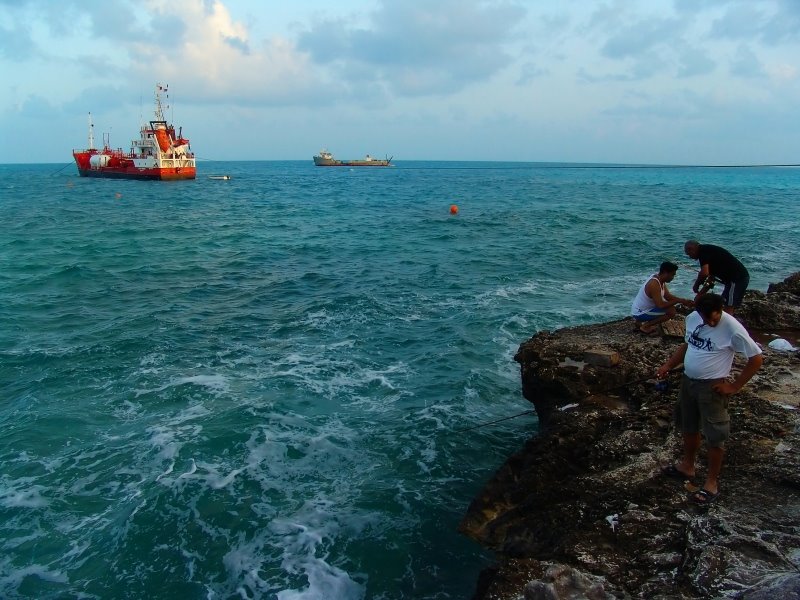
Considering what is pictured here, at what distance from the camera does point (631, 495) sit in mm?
5270

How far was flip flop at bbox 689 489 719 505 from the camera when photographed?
16.3 ft

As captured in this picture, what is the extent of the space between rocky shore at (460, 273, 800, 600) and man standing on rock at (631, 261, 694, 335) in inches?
10.3

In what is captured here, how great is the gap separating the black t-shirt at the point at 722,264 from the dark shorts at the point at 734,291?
5cm

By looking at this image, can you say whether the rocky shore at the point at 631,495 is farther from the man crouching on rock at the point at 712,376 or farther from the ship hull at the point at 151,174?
the ship hull at the point at 151,174

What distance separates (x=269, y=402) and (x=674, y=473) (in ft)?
22.5

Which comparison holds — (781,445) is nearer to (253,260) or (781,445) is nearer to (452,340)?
(452,340)

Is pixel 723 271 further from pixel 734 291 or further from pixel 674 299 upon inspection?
pixel 674 299

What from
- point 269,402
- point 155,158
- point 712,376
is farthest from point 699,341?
point 155,158

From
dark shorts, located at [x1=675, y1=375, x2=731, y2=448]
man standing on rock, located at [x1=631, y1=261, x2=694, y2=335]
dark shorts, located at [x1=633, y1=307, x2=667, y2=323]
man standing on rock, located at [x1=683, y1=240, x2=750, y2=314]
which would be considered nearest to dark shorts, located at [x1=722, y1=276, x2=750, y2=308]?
man standing on rock, located at [x1=683, y1=240, x2=750, y2=314]

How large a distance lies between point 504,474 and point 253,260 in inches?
697

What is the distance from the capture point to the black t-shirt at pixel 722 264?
8.53 meters

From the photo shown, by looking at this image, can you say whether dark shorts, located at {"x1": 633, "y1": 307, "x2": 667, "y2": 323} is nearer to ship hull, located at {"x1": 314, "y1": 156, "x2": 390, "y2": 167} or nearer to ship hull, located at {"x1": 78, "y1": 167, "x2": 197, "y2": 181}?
ship hull, located at {"x1": 78, "y1": 167, "x2": 197, "y2": 181}

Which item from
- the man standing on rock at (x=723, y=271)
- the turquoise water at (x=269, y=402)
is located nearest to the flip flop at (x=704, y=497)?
the turquoise water at (x=269, y=402)

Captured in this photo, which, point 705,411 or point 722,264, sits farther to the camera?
point 722,264
